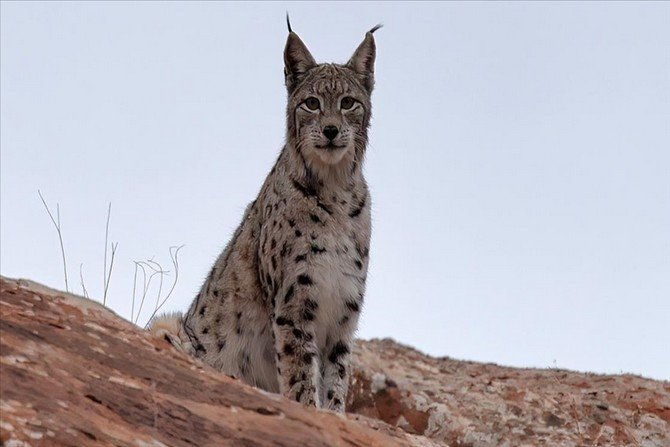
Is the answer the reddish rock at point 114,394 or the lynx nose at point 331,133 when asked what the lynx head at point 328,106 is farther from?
the reddish rock at point 114,394

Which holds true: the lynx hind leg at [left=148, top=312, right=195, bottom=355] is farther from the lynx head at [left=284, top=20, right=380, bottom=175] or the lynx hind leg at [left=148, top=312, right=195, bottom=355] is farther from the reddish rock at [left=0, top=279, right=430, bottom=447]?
the reddish rock at [left=0, top=279, right=430, bottom=447]

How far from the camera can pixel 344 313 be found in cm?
895

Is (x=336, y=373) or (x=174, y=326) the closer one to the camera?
(x=336, y=373)

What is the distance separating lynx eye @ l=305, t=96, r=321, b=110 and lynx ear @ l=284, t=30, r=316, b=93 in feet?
0.96

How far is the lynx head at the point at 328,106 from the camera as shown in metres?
9.11

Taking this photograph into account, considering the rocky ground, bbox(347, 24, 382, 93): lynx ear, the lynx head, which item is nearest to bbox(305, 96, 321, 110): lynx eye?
the lynx head

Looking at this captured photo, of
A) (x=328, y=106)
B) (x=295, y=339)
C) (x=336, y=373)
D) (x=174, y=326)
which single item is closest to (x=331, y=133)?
(x=328, y=106)

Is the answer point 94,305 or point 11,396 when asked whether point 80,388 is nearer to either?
point 11,396

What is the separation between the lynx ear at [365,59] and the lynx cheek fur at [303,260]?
1 cm

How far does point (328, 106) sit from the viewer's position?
9203 mm

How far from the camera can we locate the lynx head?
9109 millimetres

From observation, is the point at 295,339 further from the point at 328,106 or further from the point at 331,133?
the point at 328,106

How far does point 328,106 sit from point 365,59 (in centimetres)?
65

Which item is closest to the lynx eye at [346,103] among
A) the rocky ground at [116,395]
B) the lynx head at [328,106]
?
the lynx head at [328,106]
